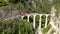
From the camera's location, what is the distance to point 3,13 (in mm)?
4191

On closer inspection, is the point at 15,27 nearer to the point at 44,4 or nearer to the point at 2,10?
the point at 2,10

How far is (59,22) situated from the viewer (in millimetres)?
3652

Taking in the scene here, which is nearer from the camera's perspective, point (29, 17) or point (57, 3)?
point (57, 3)

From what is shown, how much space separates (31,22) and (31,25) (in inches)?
8.3

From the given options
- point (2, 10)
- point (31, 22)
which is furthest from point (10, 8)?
point (31, 22)

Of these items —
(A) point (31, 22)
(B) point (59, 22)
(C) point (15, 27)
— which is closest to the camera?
(B) point (59, 22)

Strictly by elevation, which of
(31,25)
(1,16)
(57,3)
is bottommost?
(31,25)

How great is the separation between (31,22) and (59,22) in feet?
3.47

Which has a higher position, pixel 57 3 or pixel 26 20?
pixel 57 3

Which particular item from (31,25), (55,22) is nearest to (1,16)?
(31,25)

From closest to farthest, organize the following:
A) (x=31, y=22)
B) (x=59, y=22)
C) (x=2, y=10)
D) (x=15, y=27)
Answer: (x=59, y=22) → (x=15, y=27) → (x=2, y=10) → (x=31, y=22)

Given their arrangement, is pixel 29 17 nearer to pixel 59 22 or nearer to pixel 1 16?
pixel 1 16

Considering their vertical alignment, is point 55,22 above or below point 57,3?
below

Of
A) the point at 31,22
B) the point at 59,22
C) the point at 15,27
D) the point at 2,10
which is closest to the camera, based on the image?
the point at 59,22
